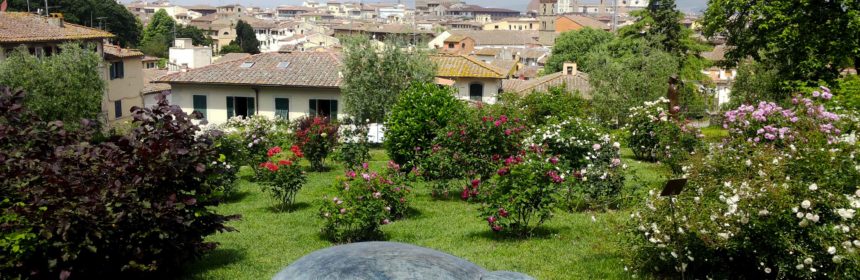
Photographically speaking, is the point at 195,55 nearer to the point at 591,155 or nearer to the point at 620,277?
the point at 591,155

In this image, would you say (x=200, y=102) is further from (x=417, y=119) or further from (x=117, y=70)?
(x=417, y=119)

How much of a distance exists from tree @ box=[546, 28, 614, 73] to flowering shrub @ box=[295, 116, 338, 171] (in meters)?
47.9

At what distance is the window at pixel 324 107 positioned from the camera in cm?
3056

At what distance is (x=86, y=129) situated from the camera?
863 cm

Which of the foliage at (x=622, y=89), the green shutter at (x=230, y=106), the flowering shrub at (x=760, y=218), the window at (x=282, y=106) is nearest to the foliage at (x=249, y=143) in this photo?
the foliage at (x=622, y=89)

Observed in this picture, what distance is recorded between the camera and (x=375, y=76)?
27.6m

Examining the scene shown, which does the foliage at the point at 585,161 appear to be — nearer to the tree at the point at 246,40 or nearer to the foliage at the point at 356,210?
the foliage at the point at 356,210

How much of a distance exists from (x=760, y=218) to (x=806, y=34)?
17362 millimetres

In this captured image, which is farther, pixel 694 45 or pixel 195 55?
pixel 195 55

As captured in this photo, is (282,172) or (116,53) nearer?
(282,172)

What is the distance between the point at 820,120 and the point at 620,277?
407cm

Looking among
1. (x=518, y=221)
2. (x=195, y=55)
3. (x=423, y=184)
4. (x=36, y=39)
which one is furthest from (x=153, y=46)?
(x=518, y=221)

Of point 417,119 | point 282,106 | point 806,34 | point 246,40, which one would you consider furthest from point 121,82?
point 246,40

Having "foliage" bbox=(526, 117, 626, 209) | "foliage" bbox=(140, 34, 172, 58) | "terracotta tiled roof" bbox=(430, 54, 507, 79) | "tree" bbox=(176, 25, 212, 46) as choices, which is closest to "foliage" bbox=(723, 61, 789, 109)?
"foliage" bbox=(526, 117, 626, 209)
